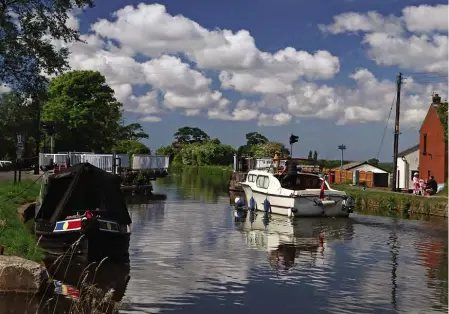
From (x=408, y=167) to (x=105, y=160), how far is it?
2754 centimetres

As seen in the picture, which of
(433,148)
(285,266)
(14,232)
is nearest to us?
(14,232)

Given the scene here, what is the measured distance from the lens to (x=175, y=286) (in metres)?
15.5

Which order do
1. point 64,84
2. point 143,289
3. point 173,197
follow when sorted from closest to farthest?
point 143,289, point 173,197, point 64,84

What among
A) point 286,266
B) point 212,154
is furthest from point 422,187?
point 212,154

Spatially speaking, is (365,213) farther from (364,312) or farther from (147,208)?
(364,312)

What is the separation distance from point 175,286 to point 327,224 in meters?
16.6

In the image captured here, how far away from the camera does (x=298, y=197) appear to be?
108ft

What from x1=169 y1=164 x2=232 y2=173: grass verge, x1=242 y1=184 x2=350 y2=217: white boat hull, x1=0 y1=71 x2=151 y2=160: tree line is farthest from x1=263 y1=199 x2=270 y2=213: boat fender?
x1=169 y1=164 x2=232 y2=173: grass verge

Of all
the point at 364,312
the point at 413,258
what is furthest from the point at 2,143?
the point at 364,312

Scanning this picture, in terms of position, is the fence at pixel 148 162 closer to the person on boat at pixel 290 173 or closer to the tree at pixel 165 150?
the person on boat at pixel 290 173

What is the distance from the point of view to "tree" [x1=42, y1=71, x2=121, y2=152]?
2569 inches

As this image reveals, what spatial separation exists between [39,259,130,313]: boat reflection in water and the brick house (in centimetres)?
3606

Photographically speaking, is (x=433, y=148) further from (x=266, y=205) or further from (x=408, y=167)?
(x=266, y=205)

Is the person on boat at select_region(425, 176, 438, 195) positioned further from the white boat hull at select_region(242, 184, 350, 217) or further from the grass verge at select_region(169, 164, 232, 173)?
the grass verge at select_region(169, 164, 232, 173)
